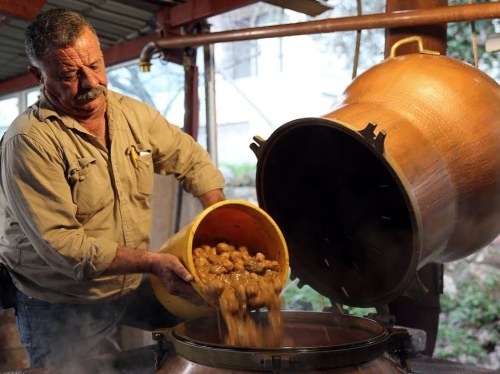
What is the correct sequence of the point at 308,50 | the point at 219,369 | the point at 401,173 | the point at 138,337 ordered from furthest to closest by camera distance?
the point at 308,50 < the point at 138,337 < the point at 401,173 < the point at 219,369

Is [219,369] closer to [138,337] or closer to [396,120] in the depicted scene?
[396,120]

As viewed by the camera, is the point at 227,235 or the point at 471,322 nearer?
the point at 227,235

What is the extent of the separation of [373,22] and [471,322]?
5.77 metres

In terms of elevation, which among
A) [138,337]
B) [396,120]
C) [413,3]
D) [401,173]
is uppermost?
[413,3]

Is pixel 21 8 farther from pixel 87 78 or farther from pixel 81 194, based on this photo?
pixel 81 194

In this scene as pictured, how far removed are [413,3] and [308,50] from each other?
4871mm

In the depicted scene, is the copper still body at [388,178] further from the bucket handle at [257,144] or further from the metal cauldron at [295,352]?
the metal cauldron at [295,352]

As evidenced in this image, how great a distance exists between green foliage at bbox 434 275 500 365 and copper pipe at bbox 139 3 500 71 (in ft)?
17.7

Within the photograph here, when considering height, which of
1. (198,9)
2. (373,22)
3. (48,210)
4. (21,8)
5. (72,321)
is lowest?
(72,321)

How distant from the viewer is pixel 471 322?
313 inches

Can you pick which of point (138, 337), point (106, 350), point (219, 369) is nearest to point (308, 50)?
point (138, 337)

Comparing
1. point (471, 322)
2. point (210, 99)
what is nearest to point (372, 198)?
point (210, 99)

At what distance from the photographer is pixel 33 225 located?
2.56 metres

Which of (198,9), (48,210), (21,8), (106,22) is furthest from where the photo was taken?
(106,22)
